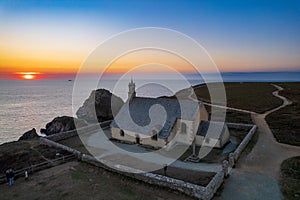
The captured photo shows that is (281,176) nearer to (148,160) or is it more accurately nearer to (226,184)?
(226,184)

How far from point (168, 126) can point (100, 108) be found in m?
31.4

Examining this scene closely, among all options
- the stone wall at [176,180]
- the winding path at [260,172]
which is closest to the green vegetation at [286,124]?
the winding path at [260,172]

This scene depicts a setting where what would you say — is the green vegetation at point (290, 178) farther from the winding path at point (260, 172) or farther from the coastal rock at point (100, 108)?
the coastal rock at point (100, 108)

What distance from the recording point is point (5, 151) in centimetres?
2614

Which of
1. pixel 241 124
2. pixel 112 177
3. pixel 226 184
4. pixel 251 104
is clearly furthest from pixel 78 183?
pixel 251 104

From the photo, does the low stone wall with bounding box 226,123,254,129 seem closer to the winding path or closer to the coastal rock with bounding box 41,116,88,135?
the winding path

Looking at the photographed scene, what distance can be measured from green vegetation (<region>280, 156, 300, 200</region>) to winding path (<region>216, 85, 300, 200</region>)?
40cm

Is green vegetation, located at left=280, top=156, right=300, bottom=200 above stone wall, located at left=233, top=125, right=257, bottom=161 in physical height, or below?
below

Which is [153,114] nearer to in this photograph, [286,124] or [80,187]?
[80,187]

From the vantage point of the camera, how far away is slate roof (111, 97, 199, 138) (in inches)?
1039

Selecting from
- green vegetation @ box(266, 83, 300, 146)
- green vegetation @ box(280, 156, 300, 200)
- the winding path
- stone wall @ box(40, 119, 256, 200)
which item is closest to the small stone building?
stone wall @ box(40, 119, 256, 200)

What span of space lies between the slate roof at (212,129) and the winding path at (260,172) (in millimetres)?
3897

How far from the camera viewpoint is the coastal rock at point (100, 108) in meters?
53.5

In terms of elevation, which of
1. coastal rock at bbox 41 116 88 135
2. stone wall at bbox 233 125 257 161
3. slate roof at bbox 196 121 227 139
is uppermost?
slate roof at bbox 196 121 227 139
